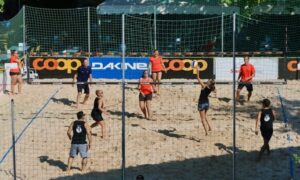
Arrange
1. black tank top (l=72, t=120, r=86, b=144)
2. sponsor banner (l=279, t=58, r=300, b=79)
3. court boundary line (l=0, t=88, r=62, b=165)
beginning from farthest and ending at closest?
sponsor banner (l=279, t=58, r=300, b=79) < court boundary line (l=0, t=88, r=62, b=165) < black tank top (l=72, t=120, r=86, b=144)

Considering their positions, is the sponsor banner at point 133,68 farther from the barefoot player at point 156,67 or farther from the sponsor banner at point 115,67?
the barefoot player at point 156,67

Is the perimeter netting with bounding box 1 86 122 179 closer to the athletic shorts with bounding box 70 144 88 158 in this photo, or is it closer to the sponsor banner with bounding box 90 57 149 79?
the athletic shorts with bounding box 70 144 88 158

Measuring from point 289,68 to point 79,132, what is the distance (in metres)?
11.9

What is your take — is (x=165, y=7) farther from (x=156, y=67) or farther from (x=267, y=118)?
(x=267, y=118)

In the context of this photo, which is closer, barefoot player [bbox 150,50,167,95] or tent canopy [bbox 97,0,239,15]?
barefoot player [bbox 150,50,167,95]

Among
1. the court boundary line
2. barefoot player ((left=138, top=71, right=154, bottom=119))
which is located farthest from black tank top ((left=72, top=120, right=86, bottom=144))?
barefoot player ((left=138, top=71, right=154, bottom=119))

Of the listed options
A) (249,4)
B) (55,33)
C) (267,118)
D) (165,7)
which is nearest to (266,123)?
(267,118)

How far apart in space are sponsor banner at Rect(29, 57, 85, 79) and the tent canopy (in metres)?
6.64

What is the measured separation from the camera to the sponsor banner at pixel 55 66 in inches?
Result: 922

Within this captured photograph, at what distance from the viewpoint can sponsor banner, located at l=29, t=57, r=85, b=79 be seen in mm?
23422

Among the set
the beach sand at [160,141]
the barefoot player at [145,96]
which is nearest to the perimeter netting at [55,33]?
the beach sand at [160,141]

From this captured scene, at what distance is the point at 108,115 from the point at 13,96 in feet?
13.6

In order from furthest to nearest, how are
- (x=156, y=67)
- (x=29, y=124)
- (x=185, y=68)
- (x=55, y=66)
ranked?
(x=55, y=66) < (x=185, y=68) < (x=156, y=67) < (x=29, y=124)

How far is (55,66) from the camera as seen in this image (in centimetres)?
2347
